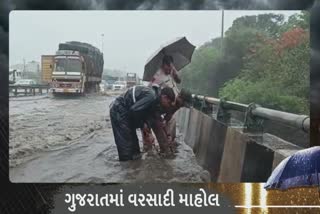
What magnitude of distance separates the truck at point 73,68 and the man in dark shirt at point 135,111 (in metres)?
0.19

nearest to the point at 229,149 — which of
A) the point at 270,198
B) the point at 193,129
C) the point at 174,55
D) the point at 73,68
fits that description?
the point at 193,129

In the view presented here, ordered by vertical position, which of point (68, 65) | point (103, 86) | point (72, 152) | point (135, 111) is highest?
point (68, 65)

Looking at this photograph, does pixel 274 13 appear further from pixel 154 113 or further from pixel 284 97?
pixel 154 113

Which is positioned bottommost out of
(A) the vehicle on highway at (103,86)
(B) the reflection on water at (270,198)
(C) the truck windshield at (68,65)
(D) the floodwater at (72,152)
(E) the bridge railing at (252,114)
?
(B) the reflection on water at (270,198)

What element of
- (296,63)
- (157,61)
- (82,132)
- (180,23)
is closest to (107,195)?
(82,132)

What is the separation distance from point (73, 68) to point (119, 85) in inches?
12.4

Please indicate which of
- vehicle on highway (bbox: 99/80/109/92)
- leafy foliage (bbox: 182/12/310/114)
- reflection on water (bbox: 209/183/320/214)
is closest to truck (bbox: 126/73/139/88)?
vehicle on highway (bbox: 99/80/109/92)

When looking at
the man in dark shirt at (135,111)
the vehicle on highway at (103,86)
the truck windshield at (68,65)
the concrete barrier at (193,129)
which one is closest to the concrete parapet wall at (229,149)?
the concrete barrier at (193,129)

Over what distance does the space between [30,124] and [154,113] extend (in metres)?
0.73

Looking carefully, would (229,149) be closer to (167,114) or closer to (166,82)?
(167,114)

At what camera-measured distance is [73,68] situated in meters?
3.68

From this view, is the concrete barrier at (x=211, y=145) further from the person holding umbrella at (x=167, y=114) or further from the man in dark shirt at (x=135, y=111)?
the man in dark shirt at (x=135, y=111)

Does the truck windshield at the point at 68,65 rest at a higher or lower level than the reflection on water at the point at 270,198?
higher

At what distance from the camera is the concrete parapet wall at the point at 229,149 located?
3.53 metres
